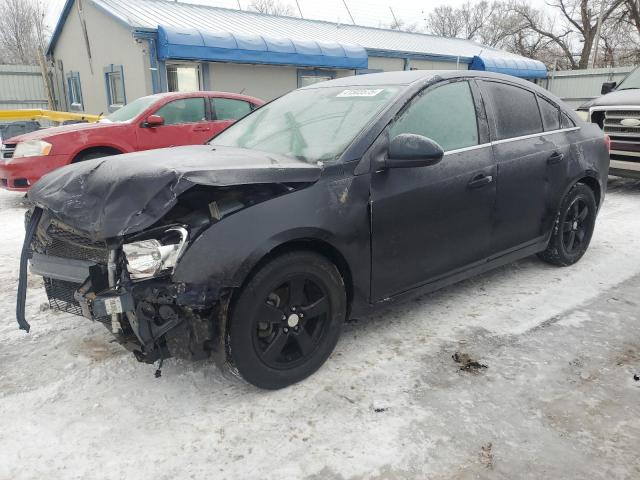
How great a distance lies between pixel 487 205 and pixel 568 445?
5.45 ft

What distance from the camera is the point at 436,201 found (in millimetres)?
3061

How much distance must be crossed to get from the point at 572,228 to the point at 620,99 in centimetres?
446

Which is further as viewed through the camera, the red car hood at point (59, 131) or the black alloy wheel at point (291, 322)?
the red car hood at point (59, 131)

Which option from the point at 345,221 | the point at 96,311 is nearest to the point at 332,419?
the point at 345,221

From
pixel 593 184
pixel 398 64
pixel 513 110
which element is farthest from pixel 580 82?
pixel 513 110

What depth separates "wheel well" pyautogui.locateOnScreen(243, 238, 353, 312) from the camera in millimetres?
2439

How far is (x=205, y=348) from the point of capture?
7.86 feet

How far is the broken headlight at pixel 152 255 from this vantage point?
2230 millimetres

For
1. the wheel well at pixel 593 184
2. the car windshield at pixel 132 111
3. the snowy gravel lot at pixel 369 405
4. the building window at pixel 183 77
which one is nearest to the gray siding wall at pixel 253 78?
the building window at pixel 183 77

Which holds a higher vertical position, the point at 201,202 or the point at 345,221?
the point at 201,202

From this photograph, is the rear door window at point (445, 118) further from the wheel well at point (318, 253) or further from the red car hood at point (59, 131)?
the red car hood at point (59, 131)

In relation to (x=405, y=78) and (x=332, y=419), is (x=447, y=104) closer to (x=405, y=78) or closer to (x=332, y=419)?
(x=405, y=78)

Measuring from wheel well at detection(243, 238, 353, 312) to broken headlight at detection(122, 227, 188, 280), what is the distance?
36cm

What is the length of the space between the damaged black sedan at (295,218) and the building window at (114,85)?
38.8 ft
